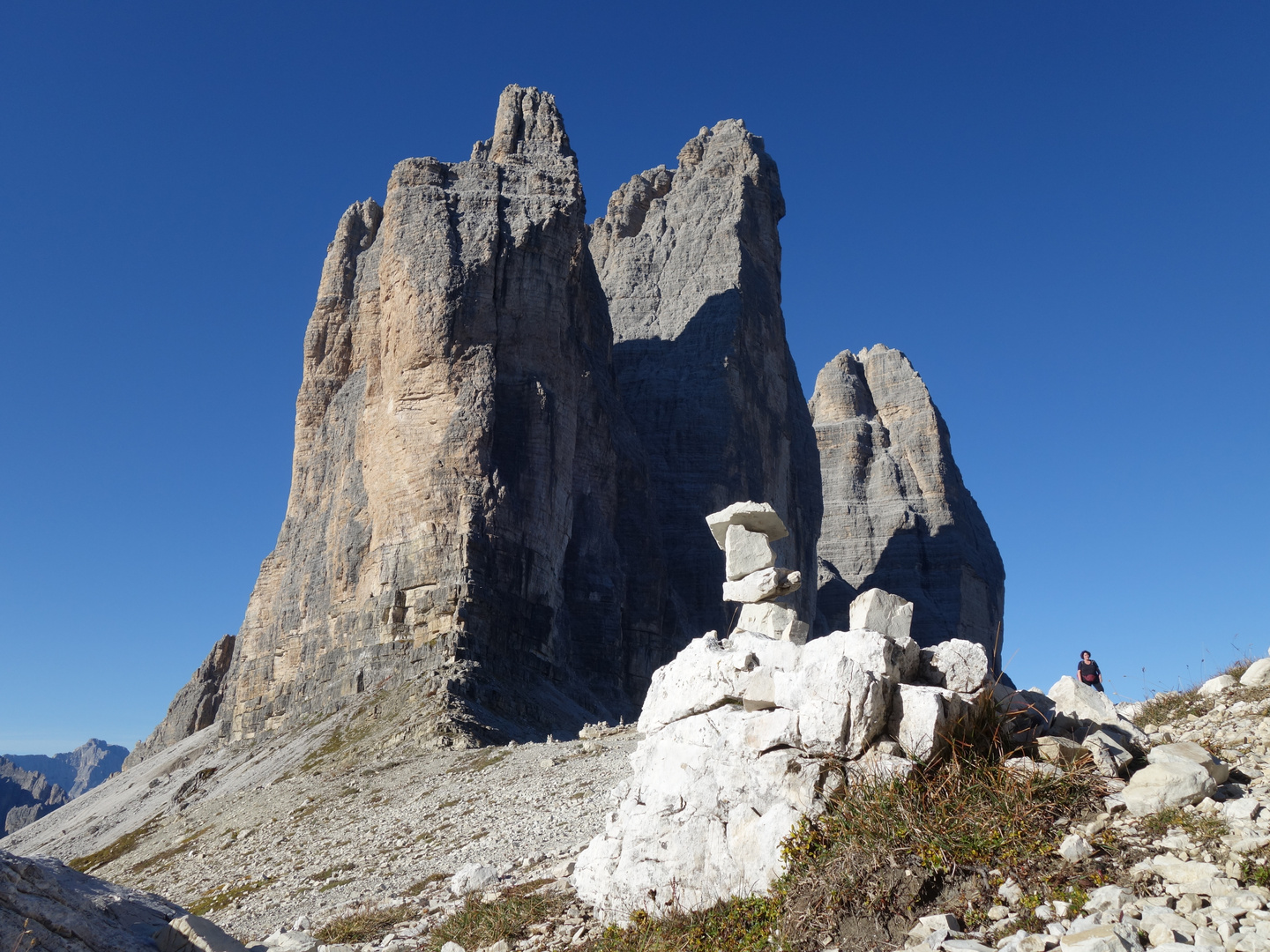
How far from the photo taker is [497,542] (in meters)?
42.2

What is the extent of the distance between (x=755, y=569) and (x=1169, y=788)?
6.51 meters

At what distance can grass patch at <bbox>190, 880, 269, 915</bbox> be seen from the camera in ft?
62.0

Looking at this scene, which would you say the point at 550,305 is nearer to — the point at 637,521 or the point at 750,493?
the point at 637,521

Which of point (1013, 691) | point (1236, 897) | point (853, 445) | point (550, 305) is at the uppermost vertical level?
point (853, 445)

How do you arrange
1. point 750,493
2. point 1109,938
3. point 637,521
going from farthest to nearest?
1. point 750,493
2. point 637,521
3. point 1109,938

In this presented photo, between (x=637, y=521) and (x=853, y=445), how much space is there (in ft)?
160

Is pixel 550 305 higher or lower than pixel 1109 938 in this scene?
higher

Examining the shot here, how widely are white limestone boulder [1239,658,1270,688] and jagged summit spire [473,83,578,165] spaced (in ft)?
150

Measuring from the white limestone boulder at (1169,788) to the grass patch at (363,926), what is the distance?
850 centimetres

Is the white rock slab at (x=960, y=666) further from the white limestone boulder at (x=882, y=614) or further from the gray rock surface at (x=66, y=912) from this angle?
the gray rock surface at (x=66, y=912)

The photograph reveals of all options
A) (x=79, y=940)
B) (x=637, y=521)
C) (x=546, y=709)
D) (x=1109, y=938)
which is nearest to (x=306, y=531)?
(x=637, y=521)

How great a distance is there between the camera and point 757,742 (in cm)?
994

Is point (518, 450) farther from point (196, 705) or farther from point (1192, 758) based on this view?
point (196, 705)

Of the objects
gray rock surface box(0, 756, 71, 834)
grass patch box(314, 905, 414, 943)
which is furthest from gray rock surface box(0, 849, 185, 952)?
gray rock surface box(0, 756, 71, 834)
